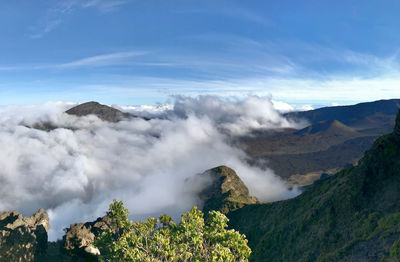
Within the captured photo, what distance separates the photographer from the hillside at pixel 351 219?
58.3 metres

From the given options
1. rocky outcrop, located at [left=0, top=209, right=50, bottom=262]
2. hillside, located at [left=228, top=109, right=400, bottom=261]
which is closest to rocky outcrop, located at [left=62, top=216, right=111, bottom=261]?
rocky outcrop, located at [left=0, top=209, right=50, bottom=262]

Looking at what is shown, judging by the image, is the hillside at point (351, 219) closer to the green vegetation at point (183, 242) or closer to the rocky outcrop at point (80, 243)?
the green vegetation at point (183, 242)

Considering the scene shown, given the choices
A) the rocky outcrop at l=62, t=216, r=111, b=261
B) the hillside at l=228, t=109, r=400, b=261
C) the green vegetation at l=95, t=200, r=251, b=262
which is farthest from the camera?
the rocky outcrop at l=62, t=216, r=111, b=261

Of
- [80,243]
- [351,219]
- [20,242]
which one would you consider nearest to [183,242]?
[351,219]

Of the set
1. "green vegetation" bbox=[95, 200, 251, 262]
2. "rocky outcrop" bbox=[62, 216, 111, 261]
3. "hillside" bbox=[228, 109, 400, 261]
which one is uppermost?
"green vegetation" bbox=[95, 200, 251, 262]

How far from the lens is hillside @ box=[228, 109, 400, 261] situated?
58338 mm

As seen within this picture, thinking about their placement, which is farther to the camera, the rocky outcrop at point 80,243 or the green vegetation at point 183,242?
the rocky outcrop at point 80,243

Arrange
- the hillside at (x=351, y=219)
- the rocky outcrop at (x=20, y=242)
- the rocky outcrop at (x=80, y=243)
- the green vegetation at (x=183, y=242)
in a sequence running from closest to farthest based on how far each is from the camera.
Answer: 1. the green vegetation at (x=183, y=242)
2. the hillside at (x=351, y=219)
3. the rocky outcrop at (x=20, y=242)
4. the rocky outcrop at (x=80, y=243)

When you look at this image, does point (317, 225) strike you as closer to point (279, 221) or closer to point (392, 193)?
point (392, 193)

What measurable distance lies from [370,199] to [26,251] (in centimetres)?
13628

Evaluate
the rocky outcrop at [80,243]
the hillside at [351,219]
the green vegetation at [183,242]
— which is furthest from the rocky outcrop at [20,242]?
the hillside at [351,219]

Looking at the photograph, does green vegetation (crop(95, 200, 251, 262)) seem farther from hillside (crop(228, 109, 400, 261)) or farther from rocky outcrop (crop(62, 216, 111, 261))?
rocky outcrop (crop(62, 216, 111, 261))

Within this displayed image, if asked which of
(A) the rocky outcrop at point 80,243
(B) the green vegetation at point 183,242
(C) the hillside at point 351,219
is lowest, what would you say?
(A) the rocky outcrop at point 80,243

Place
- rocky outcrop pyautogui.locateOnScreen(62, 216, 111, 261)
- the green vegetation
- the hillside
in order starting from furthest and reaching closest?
rocky outcrop pyautogui.locateOnScreen(62, 216, 111, 261)
the hillside
the green vegetation
